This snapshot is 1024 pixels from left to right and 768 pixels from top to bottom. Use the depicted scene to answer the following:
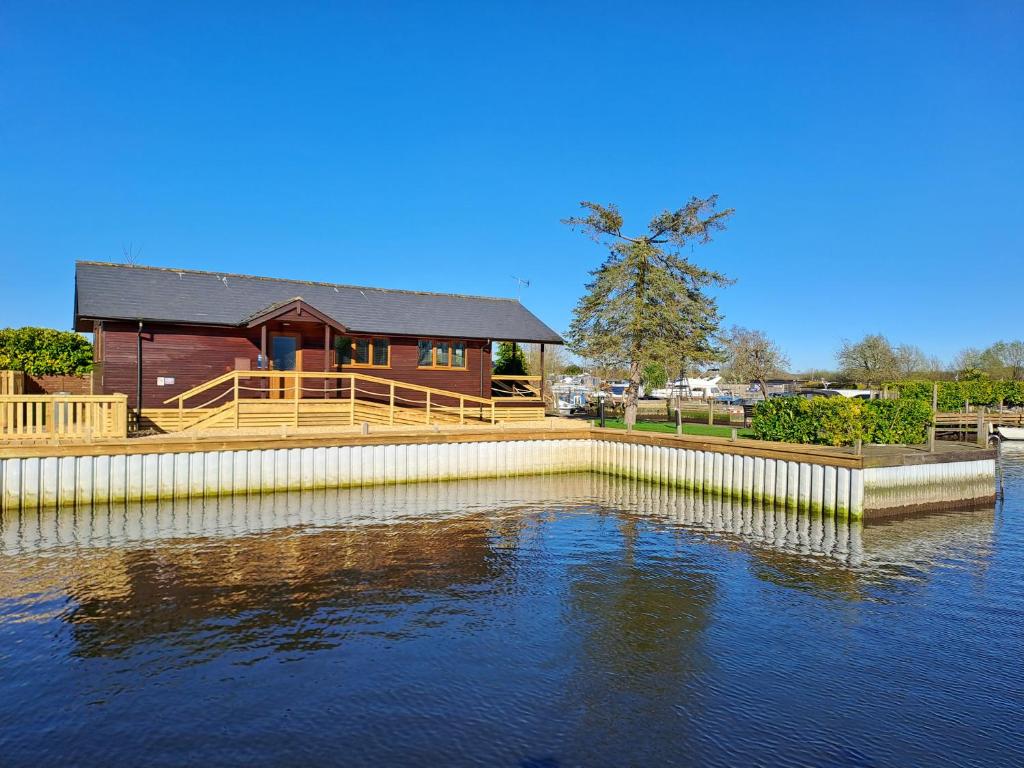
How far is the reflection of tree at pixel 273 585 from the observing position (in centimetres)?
880

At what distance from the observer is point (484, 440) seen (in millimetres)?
21219

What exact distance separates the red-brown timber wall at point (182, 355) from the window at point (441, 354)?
2.96 ft

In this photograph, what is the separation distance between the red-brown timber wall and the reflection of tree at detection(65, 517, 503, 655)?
11.1m

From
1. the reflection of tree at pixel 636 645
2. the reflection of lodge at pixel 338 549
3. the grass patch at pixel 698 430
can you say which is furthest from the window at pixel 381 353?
the reflection of tree at pixel 636 645

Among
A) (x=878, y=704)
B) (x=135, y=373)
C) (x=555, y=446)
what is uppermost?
(x=135, y=373)

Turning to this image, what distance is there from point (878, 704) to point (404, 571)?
291 inches

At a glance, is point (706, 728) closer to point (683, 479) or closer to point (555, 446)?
point (683, 479)

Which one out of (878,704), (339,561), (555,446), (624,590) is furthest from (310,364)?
(878,704)

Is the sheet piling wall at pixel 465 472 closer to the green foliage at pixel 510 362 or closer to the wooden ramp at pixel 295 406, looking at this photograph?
the wooden ramp at pixel 295 406

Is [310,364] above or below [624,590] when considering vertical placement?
above

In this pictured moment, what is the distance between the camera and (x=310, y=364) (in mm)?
24234

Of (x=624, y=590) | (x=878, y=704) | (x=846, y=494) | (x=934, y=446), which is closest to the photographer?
(x=878, y=704)

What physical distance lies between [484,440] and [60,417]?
37.6ft

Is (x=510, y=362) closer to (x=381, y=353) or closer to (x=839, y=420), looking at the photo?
(x=381, y=353)
